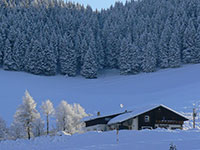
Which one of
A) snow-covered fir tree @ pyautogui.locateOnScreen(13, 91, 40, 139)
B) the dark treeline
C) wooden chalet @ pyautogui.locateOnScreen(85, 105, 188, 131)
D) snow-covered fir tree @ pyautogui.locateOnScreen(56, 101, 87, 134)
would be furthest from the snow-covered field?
snow-covered fir tree @ pyautogui.locateOnScreen(13, 91, 40, 139)

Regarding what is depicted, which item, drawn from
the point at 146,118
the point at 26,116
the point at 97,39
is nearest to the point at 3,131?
the point at 26,116

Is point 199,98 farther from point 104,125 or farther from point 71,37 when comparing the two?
point 71,37

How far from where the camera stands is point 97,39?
8156cm

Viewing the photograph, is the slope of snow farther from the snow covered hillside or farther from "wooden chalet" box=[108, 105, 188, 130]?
the snow covered hillside

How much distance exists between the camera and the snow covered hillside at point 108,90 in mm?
44000

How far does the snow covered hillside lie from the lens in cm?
4400

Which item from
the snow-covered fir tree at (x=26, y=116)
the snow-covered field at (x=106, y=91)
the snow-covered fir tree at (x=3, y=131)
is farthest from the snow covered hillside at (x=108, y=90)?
the snow-covered fir tree at (x=26, y=116)

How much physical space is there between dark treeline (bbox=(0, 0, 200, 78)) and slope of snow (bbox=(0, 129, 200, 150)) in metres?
53.4

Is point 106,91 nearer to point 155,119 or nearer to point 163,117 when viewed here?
point 155,119

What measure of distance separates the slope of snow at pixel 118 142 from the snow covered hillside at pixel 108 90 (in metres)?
22.3

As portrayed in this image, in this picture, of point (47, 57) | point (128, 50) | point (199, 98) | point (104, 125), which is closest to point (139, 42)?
point (128, 50)

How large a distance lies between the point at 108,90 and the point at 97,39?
2858cm

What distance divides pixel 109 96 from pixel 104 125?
17.8m

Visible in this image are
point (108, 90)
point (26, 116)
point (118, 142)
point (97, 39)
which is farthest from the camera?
point (97, 39)
